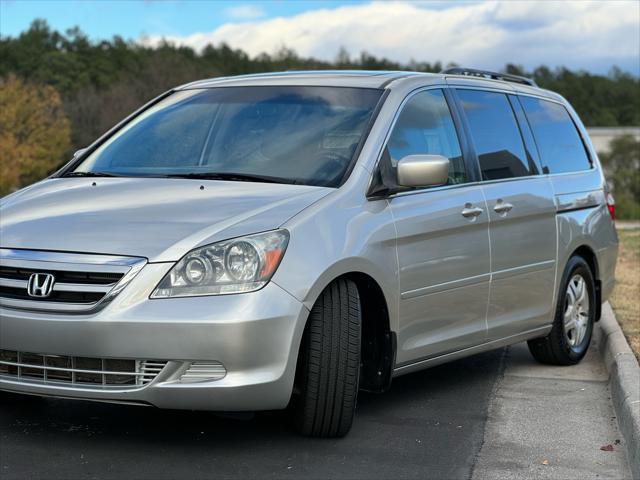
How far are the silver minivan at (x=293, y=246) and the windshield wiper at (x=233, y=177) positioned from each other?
2 centimetres

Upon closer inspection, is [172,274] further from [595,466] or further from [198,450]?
[595,466]

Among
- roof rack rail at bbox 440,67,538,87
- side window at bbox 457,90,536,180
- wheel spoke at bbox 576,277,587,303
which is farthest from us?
wheel spoke at bbox 576,277,587,303

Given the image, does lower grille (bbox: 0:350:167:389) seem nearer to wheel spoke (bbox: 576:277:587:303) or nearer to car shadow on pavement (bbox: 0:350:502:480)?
car shadow on pavement (bbox: 0:350:502:480)

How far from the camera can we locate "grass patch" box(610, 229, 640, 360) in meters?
7.88

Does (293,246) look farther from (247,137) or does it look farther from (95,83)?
(95,83)

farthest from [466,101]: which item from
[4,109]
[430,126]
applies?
[4,109]

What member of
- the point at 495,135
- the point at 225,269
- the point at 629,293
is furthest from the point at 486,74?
the point at 629,293

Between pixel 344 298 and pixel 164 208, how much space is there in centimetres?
89

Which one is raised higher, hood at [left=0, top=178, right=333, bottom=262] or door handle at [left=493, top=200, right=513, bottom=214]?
hood at [left=0, top=178, right=333, bottom=262]

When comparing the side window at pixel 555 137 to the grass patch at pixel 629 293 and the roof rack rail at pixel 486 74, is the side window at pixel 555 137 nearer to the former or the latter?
the roof rack rail at pixel 486 74

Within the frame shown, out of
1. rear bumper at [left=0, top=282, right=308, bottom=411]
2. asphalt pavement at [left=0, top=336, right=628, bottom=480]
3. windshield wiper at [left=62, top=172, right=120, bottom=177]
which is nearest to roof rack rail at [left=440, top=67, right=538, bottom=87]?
asphalt pavement at [left=0, top=336, right=628, bottom=480]

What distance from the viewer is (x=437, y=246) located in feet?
18.3

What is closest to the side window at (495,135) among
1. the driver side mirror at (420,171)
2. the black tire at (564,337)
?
the black tire at (564,337)

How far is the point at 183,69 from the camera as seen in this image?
11212 centimetres
